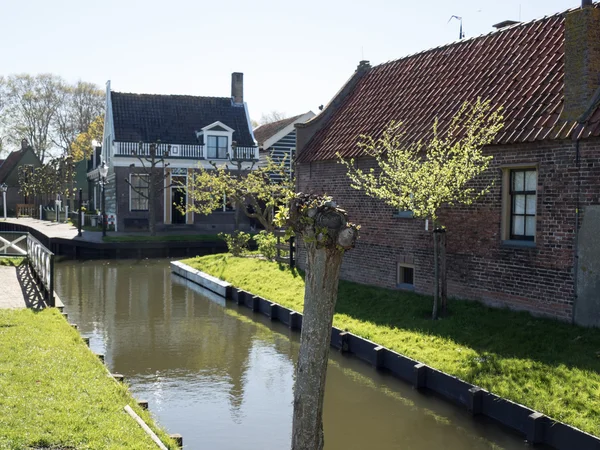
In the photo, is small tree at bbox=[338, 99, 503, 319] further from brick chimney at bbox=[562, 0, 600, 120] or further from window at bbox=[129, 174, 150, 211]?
window at bbox=[129, 174, 150, 211]

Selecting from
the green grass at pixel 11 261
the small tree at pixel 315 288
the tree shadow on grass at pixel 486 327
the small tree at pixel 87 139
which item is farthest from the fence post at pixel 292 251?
the small tree at pixel 87 139

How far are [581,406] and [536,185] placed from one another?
509 cm

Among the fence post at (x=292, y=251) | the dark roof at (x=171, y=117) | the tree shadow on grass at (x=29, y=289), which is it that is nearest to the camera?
the tree shadow on grass at (x=29, y=289)

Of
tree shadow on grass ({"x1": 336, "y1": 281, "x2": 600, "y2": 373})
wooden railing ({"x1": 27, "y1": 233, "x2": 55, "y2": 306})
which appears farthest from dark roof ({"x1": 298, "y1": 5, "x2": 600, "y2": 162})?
wooden railing ({"x1": 27, "y1": 233, "x2": 55, "y2": 306})

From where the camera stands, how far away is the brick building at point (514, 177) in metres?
11.9

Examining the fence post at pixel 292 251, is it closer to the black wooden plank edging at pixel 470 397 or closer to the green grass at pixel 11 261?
the black wooden plank edging at pixel 470 397

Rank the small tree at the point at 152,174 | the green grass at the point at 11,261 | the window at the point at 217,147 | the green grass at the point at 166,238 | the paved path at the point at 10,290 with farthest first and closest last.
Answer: the window at the point at 217,147
the small tree at the point at 152,174
the green grass at the point at 166,238
the green grass at the point at 11,261
the paved path at the point at 10,290

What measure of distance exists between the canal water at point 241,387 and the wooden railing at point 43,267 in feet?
4.03

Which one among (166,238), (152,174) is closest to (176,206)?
(152,174)

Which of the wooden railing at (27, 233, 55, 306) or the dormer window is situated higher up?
the dormer window

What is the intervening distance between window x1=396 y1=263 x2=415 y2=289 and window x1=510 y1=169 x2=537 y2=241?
3.49 m

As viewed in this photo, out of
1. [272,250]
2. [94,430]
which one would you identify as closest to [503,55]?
[272,250]

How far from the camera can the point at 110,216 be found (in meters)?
38.7

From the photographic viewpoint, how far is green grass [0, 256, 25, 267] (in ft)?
74.1
